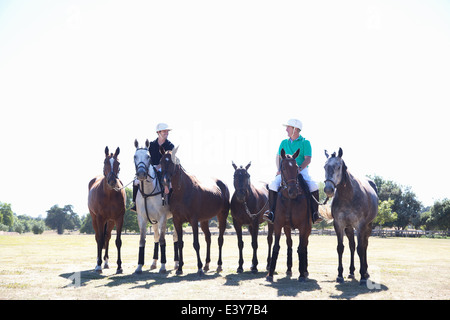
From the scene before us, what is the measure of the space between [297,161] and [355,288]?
404cm

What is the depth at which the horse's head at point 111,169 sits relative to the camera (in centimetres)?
1195

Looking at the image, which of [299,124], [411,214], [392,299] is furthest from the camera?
[411,214]

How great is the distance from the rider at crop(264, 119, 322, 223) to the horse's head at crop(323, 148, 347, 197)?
1.10 m

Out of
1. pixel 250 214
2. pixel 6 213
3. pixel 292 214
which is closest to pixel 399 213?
pixel 250 214

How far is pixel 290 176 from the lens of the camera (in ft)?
35.2

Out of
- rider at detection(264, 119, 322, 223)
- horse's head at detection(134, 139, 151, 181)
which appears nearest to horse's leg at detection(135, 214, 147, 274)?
horse's head at detection(134, 139, 151, 181)

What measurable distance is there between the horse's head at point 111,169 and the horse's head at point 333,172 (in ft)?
20.5

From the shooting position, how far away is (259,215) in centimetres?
1408

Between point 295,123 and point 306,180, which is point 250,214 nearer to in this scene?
point 306,180

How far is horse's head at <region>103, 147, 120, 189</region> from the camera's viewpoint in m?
11.9
